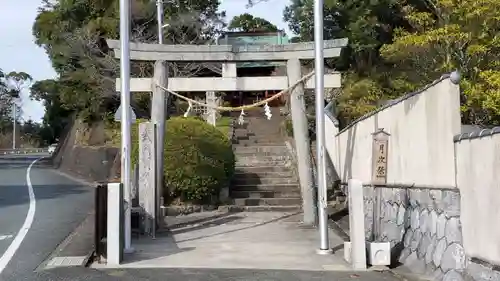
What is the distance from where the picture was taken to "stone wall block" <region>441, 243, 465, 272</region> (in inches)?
293

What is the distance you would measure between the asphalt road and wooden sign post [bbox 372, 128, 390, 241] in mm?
6147

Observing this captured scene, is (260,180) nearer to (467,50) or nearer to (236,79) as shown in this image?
(236,79)

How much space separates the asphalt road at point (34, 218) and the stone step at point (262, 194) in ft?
14.1

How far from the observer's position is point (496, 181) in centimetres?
647

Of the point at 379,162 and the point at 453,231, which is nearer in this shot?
the point at 453,231

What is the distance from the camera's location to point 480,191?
6945 millimetres

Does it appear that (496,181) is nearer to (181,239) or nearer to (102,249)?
(102,249)

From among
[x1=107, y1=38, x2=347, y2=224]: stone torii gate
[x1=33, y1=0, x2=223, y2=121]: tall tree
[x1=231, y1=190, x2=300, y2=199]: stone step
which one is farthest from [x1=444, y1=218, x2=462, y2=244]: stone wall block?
[x1=33, y1=0, x2=223, y2=121]: tall tree

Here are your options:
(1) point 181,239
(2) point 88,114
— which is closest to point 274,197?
(1) point 181,239

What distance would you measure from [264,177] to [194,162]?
3872 millimetres

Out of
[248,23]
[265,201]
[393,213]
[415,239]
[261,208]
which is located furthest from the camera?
[248,23]

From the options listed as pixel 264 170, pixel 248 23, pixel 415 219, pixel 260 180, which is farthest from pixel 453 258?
pixel 248 23

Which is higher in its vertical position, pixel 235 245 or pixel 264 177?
pixel 264 177

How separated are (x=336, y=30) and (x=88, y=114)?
52.1 ft
